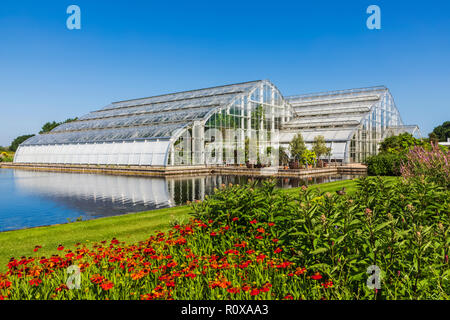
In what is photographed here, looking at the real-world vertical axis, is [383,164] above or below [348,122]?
below

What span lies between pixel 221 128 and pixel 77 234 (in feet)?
126

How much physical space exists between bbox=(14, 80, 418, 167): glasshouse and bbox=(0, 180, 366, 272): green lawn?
2984 centimetres

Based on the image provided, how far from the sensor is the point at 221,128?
159 feet

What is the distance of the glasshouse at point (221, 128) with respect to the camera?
1805 inches

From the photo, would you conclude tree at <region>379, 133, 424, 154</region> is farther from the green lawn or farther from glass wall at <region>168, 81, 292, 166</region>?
Answer: the green lawn

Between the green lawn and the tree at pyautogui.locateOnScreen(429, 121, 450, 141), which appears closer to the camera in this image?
the green lawn

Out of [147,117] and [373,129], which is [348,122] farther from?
[147,117]

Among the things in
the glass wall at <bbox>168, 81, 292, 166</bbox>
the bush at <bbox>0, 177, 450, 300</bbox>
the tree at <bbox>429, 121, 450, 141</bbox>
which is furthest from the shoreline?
the tree at <bbox>429, 121, 450, 141</bbox>

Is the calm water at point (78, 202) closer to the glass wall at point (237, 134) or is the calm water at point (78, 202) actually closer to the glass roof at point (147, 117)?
the glass wall at point (237, 134)

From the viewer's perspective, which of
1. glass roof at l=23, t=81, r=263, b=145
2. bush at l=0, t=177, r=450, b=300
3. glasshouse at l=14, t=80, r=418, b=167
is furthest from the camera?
glass roof at l=23, t=81, r=263, b=145

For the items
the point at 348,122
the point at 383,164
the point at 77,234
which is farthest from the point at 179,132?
the point at 77,234

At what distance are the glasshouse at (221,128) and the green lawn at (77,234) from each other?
29.8m

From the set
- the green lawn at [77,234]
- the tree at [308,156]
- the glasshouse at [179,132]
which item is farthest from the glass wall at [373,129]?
the green lawn at [77,234]

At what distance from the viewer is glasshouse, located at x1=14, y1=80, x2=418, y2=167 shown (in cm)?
4584
